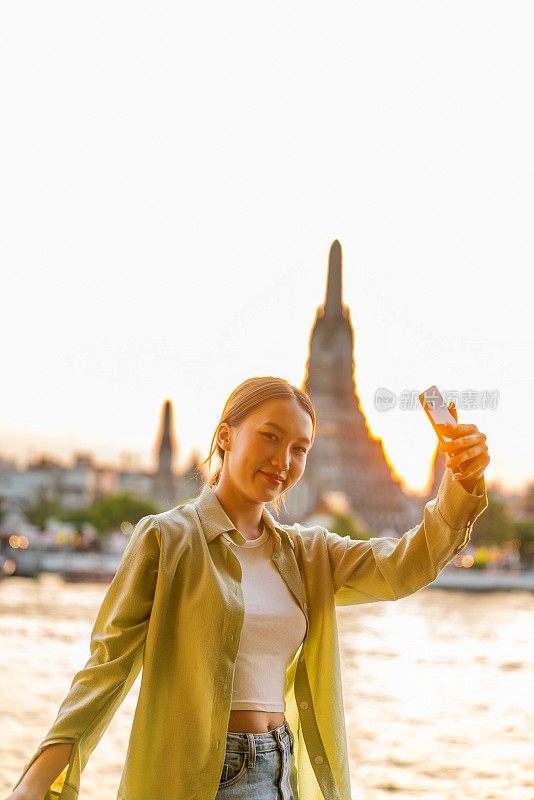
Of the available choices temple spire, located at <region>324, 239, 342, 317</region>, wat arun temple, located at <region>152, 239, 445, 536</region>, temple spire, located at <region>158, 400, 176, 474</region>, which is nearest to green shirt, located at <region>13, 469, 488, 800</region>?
wat arun temple, located at <region>152, 239, 445, 536</region>

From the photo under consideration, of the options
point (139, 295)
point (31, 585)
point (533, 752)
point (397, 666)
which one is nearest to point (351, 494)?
point (139, 295)

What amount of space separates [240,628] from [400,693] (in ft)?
37.0

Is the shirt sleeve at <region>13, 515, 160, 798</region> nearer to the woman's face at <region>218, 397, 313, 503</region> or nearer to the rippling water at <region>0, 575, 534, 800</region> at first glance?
the woman's face at <region>218, 397, 313, 503</region>

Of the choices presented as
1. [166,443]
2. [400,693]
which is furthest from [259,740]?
[166,443]

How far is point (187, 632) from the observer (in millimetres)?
1017

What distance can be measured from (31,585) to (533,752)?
1718cm

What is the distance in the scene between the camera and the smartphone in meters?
1.00

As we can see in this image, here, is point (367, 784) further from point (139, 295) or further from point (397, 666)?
point (139, 295)

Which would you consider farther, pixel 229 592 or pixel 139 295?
pixel 139 295

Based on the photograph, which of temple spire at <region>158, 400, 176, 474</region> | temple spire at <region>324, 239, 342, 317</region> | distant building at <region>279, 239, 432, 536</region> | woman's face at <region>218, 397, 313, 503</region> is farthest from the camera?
temple spire at <region>158, 400, 176, 474</region>

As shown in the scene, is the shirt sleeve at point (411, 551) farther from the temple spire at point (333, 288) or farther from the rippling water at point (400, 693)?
the temple spire at point (333, 288)

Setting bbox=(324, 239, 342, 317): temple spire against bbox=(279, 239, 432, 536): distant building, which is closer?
bbox=(279, 239, 432, 536): distant building

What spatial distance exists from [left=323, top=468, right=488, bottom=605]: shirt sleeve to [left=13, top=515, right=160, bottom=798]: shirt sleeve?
20cm

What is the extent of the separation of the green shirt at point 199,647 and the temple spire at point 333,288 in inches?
1487
